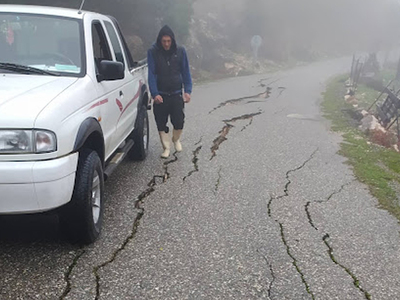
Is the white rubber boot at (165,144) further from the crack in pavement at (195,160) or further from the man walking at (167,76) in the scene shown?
the crack in pavement at (195,160)

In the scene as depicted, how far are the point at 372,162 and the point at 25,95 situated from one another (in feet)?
19.2

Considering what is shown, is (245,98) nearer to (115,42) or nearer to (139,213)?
(115,42)

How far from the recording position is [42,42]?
4.25m

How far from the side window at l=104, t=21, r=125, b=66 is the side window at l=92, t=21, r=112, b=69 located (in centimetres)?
26

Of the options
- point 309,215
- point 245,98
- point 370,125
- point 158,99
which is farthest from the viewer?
point 245,98

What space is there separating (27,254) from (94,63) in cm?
187

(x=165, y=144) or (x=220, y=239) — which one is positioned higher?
(x=220, y=239)

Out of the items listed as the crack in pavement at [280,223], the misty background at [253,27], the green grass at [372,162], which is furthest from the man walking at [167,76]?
the misty background at [253,27]

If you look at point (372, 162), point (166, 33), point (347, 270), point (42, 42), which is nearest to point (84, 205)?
point (42, 42)

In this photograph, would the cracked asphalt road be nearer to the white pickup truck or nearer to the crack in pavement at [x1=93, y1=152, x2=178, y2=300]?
the crack in pavement at [x1=93, y1=152, x2=178, y2=300]

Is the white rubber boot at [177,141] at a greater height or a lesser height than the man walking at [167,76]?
lesser

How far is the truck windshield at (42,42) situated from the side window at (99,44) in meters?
0.29

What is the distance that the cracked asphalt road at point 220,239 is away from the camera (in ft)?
10.8

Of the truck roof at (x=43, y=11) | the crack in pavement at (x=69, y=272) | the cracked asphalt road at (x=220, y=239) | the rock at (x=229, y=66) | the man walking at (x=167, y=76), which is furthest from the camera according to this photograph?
the rock at (x=229, y=66)
